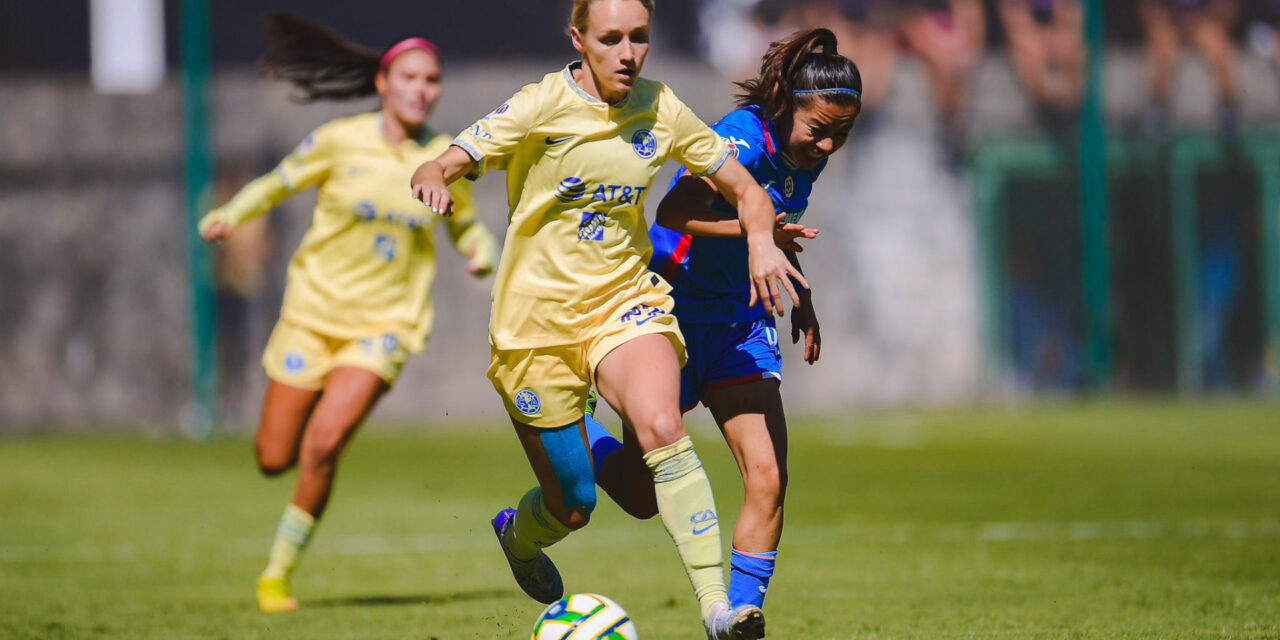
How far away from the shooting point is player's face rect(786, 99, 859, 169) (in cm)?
592

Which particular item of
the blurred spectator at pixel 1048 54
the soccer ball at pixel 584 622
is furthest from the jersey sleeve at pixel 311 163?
the blurred spectator at pixel 1048 54

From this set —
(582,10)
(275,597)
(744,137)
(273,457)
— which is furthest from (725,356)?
(273,457)

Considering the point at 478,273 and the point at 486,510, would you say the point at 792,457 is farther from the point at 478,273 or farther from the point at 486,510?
the point at 478,273

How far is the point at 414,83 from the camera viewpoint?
7996mm

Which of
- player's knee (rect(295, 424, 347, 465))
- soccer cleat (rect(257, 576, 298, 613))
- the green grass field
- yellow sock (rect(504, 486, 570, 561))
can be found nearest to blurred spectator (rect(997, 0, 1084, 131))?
the green grass field

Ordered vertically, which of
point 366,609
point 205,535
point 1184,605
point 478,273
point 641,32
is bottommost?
point 205,535

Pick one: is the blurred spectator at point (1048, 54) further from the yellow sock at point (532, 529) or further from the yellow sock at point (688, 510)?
the yellow sock at point (688, 510)

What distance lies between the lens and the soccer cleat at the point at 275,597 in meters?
7.31

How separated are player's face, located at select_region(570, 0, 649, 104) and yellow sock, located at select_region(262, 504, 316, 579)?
2957 mm

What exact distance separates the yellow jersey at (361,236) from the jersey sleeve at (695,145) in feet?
8.15

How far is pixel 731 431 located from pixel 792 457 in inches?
342

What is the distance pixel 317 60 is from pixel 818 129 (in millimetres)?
3635

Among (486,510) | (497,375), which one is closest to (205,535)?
(486,510)

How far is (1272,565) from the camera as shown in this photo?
791 centimetres
